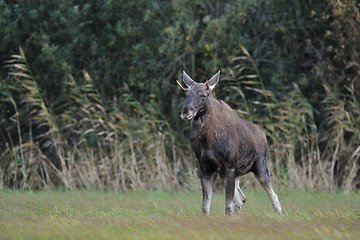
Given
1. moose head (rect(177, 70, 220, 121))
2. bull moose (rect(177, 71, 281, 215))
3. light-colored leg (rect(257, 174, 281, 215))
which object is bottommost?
light-colored leg (rect(257, 174, 281, 215))

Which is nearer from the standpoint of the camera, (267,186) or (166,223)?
(166,223)

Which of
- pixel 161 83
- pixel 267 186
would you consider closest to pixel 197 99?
pixel 267 186

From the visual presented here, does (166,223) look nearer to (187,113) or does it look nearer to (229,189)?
(229,189)

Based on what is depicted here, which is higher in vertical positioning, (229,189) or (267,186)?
(229,189)

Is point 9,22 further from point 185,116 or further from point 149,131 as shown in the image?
point 185,116

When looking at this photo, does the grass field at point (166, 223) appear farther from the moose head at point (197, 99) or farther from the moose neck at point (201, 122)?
the moose head at point (197, 99)

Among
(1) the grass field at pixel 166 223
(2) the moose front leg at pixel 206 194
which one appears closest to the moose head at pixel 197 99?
(2) the moose front leg at pixel 206 194

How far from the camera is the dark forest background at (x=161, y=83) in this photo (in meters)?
14.6

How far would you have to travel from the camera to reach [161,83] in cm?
1741

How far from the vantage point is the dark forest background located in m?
14.6

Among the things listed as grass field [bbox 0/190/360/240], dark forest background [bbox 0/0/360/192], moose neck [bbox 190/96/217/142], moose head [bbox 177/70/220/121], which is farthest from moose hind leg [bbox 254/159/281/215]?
dark forest background [bbox 0/0/360/192]

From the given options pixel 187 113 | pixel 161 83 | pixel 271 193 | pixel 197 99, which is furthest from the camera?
pixel 161 83

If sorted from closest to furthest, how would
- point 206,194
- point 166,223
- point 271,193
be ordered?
→ point 166,223 < point 206,194 < point 271,193

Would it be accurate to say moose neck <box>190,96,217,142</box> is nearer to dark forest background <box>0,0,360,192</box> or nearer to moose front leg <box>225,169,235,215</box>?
moose front leg <box>225,169,235,215</box>
